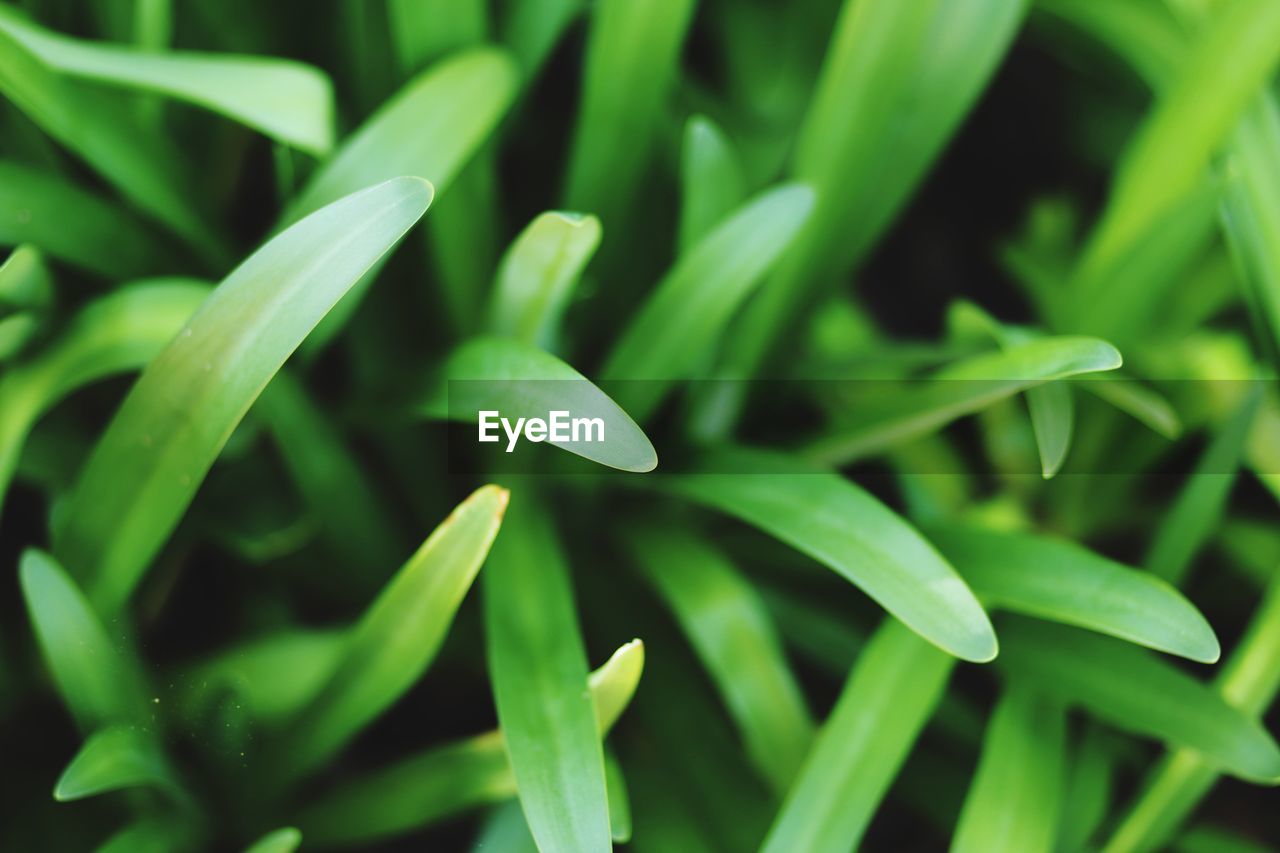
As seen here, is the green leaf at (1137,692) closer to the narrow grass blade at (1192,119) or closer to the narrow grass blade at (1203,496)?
the narrow grass blade at (1203,496)

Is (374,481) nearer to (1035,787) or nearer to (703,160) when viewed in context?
(703,160)

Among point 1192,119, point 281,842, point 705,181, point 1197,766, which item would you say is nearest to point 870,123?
point 705,181

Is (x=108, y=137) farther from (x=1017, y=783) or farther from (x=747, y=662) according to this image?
(x=1017, y=783)

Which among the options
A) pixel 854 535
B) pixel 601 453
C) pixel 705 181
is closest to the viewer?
pixel 601 453

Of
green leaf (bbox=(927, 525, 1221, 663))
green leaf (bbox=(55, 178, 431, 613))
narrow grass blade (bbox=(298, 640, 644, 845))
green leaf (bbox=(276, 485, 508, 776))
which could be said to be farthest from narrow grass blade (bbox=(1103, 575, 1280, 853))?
green leaf (bbox=(55, 178, 431, 613))

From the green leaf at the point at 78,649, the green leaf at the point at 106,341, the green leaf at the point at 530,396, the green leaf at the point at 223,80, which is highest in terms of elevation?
the green leaf at the point at 223,80

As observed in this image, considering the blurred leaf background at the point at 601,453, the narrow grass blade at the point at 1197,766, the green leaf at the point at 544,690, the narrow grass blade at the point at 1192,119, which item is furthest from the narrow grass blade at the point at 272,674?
the narrow grass blade at the point at 1192,119

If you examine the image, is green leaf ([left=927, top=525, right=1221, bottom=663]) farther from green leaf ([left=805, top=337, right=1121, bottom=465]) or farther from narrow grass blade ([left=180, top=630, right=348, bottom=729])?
narrow grass blade ([left=180, top=630, right=348, bottom=729])
